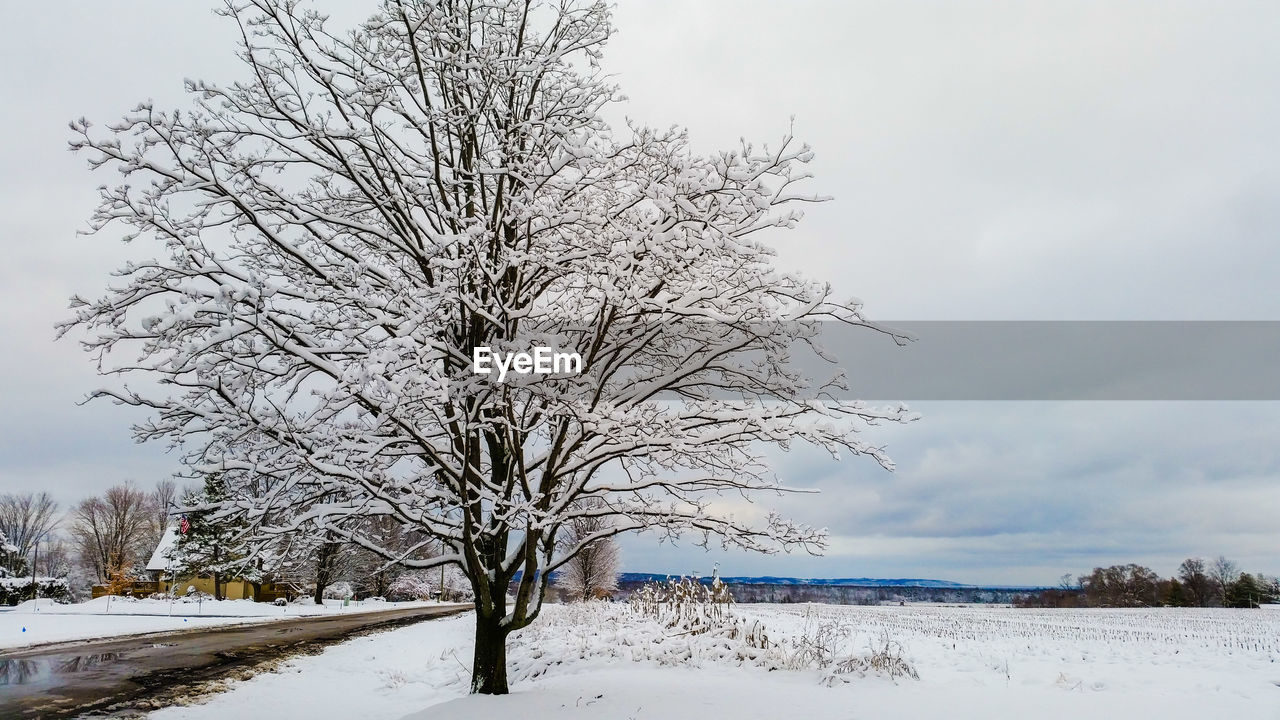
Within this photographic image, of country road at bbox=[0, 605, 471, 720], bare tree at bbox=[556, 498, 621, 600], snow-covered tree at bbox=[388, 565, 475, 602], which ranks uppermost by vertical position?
country road at bbox=[0, 605, 471, 720]

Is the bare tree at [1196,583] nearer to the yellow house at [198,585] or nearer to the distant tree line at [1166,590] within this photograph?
the distant tree line at [1166,590]

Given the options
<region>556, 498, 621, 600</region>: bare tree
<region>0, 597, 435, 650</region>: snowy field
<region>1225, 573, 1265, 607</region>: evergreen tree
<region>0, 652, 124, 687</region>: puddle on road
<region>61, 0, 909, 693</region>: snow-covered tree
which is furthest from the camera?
<region>1225, 573, 1265, 607</region>: evergreen tree

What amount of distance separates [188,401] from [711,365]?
Result: 5.25 meters

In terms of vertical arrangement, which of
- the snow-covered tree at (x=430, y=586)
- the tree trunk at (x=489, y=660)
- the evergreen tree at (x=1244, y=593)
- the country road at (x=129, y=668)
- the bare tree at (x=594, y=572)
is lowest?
the snow-covered tree at (x=430, y=586)

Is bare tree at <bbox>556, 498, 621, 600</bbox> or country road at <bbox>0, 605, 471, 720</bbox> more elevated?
country road at <bbox>0, 605, 471, 720</bbox>

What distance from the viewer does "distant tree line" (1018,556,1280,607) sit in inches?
1570

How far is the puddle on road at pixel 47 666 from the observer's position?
11250 mm

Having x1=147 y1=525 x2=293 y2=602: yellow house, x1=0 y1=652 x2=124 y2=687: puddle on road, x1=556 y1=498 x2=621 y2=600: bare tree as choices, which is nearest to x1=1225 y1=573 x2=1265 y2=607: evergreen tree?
x1=556 y1=498 x2=621 y2=600: bare tree

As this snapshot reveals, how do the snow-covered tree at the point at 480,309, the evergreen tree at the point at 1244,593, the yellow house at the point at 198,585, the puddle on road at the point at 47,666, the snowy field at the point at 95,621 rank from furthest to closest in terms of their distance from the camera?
the yellow house at the point at 198,585
the evergreen tree at the point at 1244,593
the snowy field at the point at 95,621
the puddle on road at the point at 47,666
the snow-covered tree at the point at 480,309

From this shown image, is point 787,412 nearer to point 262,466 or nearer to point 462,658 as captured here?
point 262,466

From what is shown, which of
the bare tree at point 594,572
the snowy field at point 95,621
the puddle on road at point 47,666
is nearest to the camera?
the puddle on road at point 47,666

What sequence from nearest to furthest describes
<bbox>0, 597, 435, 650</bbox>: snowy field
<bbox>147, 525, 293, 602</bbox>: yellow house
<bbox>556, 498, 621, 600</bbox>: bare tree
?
<bbox>0, 597, 435, 650</bbox>: snowy field → <bbox>556, 498, 621, 600</bbox>: bare tree → <bbox>147, 525, 293, 602</bbox>: yellow house

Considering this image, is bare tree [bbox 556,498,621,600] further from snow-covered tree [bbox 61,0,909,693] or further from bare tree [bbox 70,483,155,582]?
bare tree [bbox 70,483,155,582]

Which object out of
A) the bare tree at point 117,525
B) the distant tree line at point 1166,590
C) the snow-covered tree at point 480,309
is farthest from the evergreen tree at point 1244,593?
the bare tree at point 117,525
